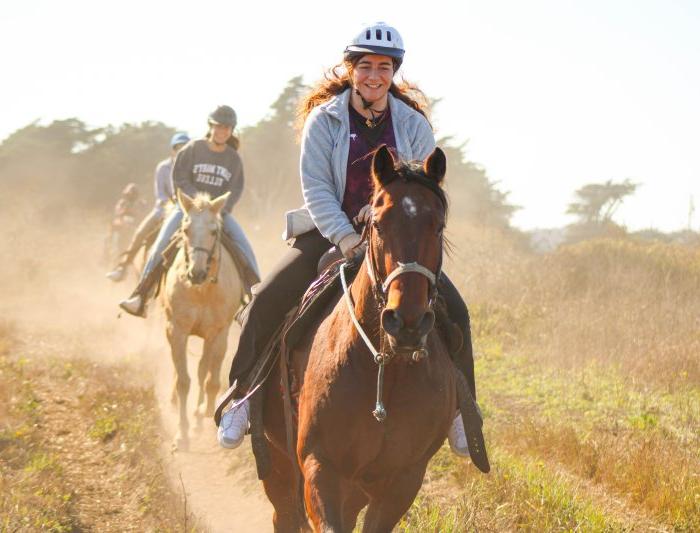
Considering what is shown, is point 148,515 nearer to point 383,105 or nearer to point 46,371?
point 383,105

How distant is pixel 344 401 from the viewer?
4.20 m

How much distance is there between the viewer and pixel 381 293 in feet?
12.6

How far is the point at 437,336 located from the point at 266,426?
139 centimetres

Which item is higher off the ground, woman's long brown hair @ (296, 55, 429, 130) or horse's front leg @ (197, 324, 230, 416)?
woman's long brown hair @ (296, 55, 429, 130)

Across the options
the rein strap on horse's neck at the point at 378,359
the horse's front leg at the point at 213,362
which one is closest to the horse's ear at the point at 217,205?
the horse's front leg at the point at 213,362

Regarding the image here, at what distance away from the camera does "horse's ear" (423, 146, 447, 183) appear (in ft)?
12.9

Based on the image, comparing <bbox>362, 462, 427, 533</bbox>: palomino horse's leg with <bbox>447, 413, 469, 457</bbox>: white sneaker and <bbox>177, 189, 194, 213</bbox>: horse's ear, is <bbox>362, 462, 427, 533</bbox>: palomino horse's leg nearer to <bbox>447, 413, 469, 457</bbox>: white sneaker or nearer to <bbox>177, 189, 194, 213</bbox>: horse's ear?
<bbox>447, 413, 469, 457</bbox>: white sneaker

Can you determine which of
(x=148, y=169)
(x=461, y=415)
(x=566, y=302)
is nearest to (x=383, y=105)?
(x=461, y=415)

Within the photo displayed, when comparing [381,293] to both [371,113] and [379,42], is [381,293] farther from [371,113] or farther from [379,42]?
[379,42]

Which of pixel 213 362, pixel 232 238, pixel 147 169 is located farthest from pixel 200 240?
pixel 147 169

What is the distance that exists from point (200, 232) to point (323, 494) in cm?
620

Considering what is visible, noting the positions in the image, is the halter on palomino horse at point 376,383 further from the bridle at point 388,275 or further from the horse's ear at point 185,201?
the horse's ear at point 185,201

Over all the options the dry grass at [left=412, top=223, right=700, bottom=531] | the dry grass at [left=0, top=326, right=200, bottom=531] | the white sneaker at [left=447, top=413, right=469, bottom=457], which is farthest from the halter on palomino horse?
the dry grass at [left=0, top=326, right=200, bottom=531]

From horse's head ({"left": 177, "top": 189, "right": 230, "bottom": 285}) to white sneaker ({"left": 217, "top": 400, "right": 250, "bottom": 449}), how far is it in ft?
14.9
